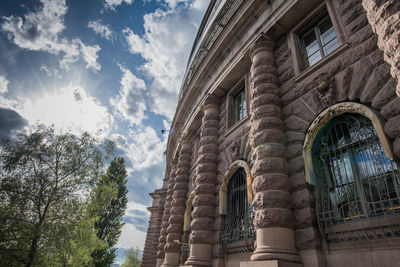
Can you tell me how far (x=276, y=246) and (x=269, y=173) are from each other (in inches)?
73.3

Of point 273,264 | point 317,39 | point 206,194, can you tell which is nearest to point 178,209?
point 206,194

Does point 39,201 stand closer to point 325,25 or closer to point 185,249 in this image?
point 185,249

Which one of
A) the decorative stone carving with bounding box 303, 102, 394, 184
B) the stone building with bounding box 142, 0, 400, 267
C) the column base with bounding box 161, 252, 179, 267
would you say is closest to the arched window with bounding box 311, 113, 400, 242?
the stone building with bounding box 142, 0, 400, 267

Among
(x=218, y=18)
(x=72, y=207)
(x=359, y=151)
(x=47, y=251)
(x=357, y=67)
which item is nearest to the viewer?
(x=359, y=151)

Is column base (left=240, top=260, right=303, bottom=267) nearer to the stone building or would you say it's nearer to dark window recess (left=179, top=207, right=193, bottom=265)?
the stone building

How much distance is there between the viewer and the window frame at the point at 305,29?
6.59m

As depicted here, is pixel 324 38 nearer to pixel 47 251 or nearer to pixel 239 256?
pixel 239 256

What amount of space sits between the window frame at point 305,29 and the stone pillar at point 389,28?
146 centimetres

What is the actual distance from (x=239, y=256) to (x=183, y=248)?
5.52 m

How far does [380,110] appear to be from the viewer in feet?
16.5

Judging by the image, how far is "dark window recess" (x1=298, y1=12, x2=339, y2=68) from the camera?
7371 millimetres

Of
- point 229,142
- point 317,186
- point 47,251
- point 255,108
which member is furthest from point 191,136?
point 317,186

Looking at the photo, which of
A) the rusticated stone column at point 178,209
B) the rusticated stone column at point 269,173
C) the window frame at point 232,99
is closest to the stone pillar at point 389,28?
the rusticated stone column at point 269,173

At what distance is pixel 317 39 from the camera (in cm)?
779
